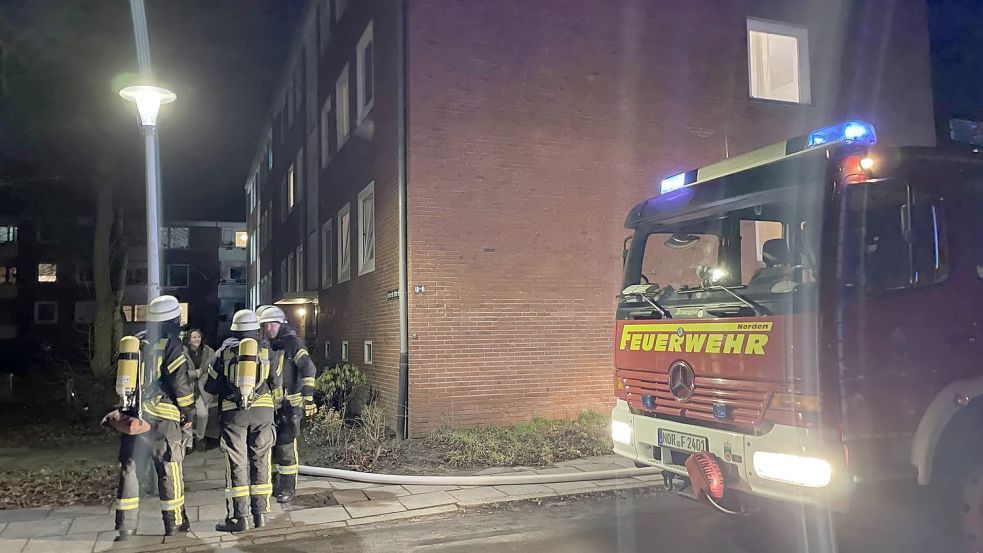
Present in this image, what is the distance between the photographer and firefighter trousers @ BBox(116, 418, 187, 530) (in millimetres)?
5652

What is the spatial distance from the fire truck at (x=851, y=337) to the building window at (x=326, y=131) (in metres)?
13.0

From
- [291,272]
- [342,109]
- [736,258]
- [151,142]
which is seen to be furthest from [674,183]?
[291,272]

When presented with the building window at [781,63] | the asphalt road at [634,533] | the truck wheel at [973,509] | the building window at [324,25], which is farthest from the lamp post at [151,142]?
the building window at [781,63]

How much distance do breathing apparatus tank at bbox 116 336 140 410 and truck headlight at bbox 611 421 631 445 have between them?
385cm

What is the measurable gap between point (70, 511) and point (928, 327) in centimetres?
726

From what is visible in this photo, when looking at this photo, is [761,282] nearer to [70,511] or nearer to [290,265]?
[70,511]

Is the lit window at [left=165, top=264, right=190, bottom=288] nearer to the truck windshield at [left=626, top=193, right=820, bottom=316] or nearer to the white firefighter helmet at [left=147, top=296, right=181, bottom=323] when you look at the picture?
the white firefighter helmet at [left=147, top=296, right=181, bottom=323]

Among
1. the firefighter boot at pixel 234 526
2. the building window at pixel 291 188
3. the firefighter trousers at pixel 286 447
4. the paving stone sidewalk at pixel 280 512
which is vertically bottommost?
the paving stone sidewalk at pixel 280 512

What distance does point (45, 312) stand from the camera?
4294 cm

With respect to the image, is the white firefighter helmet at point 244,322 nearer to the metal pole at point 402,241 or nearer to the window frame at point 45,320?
the metal pole at point 402,241

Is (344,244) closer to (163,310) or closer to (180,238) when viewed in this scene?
(163,310)

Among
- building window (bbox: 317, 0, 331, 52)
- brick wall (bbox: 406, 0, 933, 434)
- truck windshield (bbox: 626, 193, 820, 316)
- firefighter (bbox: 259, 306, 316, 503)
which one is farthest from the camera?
building window (bbox: 317, 0, 331, 52)

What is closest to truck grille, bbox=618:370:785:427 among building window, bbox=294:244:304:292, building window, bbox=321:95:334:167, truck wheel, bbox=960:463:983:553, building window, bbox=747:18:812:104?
truck wheel, bbox=960:463:983:553

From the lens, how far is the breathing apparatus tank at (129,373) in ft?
18.2
